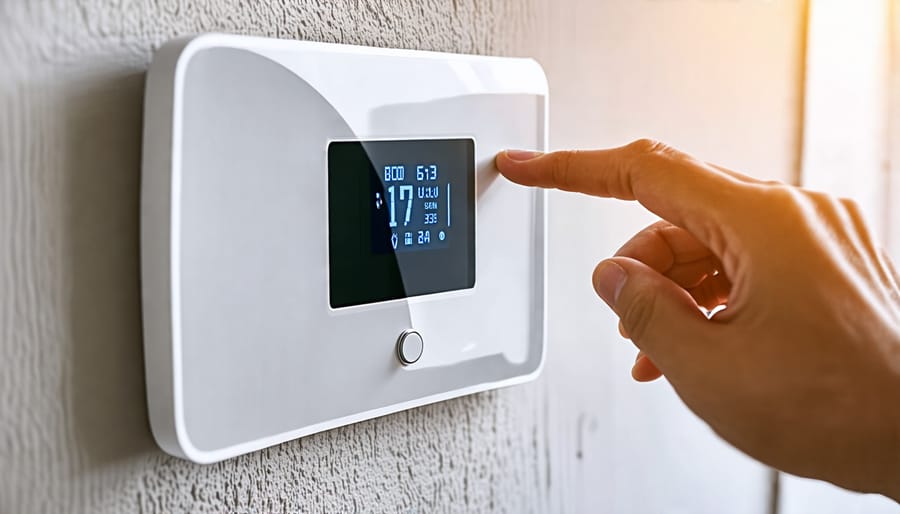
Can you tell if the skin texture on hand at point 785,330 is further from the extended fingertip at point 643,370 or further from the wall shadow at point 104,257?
the wall shadow at point 104,257

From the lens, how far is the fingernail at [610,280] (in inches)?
18.9

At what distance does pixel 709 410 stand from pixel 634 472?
294 mm

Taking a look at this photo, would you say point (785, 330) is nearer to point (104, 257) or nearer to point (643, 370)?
point (643, 370)

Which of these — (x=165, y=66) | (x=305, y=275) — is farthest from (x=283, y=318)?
(x=165, y=66)

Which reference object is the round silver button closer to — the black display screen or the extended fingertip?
the black display screen

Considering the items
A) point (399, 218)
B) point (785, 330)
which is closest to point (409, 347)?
point (399, 218)

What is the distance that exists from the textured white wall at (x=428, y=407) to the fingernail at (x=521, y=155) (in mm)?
75

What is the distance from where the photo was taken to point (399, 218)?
491 millimetres

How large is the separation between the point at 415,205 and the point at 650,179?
5.1 inches

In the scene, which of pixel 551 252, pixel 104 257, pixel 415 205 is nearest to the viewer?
pixel 104 257

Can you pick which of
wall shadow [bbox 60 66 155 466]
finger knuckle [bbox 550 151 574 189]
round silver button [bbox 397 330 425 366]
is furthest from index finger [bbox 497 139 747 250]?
wall shadow [bbox 60 66 155 466]

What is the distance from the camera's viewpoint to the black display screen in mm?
467

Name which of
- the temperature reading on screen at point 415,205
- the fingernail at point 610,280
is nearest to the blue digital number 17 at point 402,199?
the temperature reading on screen at point 415,205

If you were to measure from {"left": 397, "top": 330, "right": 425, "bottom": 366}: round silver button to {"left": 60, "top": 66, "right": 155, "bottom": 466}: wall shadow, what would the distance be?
0.46 ft
